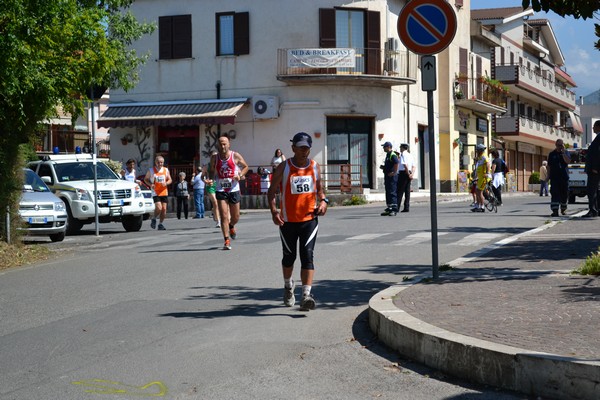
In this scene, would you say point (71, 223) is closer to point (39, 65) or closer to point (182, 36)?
point (39, 65)

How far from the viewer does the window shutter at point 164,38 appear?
41062 millimetres

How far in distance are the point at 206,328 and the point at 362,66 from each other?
31.6 metres

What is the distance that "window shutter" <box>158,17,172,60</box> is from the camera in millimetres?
41062

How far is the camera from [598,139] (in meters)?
19.2

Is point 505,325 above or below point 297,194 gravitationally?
below

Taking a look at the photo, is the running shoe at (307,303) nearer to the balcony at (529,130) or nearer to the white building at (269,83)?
the white building at (269,83)

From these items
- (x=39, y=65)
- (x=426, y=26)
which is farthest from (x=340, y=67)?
(x=426, y=26)

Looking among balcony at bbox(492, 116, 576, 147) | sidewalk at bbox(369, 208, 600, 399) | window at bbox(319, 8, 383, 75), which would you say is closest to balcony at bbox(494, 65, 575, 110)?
balcony at bbox(492, 116, 576, 147)

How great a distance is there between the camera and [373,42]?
39.3 metres

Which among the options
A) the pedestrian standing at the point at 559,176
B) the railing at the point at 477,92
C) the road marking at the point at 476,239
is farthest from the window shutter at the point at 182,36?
the road marking at the point at 476,239

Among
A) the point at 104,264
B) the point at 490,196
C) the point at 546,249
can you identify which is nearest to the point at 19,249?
the point at 104,264

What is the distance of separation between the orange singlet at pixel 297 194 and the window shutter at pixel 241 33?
31.0m

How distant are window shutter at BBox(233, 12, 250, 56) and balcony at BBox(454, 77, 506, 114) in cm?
1403

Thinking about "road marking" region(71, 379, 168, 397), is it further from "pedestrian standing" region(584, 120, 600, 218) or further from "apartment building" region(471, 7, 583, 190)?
"apartment building" region(471, 7, 583, 190)
